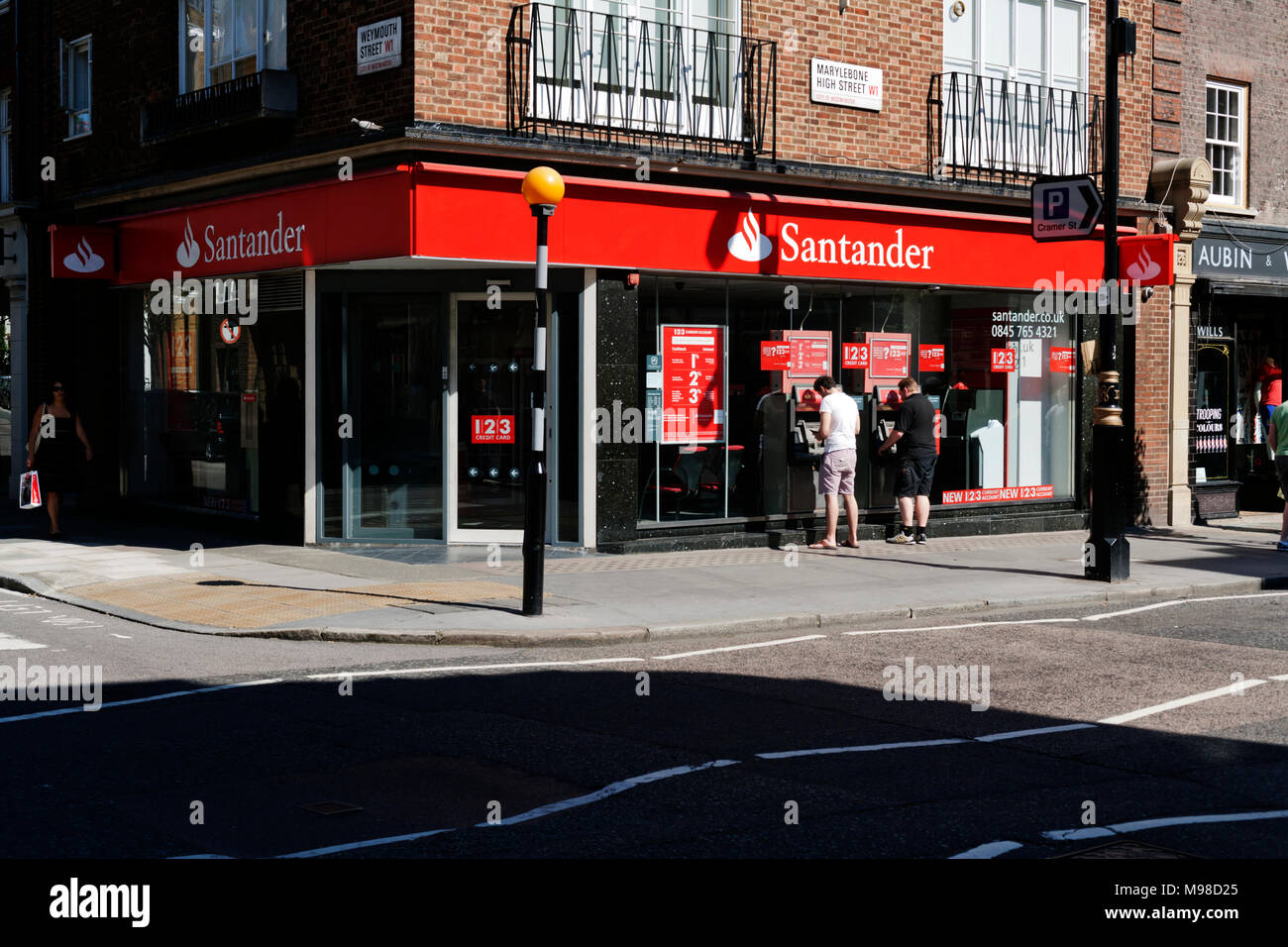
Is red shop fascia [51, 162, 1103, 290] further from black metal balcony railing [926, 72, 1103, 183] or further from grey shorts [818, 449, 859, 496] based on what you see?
grey shorts [818, 449, 859, 496]

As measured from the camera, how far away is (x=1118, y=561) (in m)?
14.2

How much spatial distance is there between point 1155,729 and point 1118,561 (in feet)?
22.2

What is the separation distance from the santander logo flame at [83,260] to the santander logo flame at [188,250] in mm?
1960

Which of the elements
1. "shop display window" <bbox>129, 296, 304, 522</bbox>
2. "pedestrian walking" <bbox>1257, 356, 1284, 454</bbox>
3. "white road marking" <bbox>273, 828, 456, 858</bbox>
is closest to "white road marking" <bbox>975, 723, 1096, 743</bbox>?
"white road marking" <bbox>273, 828, 456, 858</bbox>

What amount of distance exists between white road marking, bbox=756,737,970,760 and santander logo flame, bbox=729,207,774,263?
9.81m

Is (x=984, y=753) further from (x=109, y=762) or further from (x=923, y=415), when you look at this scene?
(x=923, y=415)

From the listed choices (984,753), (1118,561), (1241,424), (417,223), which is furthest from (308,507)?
(1241,424)

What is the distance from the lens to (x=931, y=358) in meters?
18.6

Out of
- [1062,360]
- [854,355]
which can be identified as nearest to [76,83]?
[854,355]

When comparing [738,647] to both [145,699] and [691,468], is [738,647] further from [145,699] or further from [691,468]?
[691,468]

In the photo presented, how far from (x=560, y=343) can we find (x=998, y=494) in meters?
6.98

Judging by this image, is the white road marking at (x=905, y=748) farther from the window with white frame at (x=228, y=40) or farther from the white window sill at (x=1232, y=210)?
the white window sill at (x=1232, y=210)

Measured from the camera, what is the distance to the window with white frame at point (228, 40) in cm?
1648

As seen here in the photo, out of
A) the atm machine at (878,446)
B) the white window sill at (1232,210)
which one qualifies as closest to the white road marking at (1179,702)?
the atm machine at (878,446)
